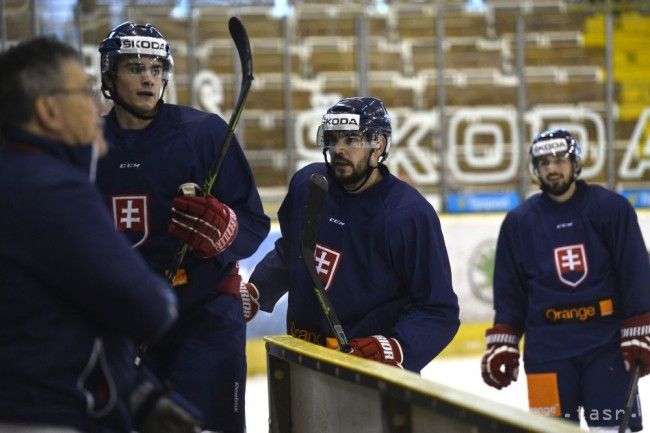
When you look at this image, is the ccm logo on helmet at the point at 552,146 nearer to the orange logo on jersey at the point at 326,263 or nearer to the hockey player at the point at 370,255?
the hockey player at the point at 370,255

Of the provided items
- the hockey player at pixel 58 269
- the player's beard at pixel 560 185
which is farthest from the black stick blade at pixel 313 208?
the player's beard at pixel 560 185

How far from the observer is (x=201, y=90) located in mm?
7398

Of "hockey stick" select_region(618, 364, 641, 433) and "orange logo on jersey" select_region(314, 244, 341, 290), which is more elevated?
"orange logo on jersey" select_region(314, 244, 341, 290)

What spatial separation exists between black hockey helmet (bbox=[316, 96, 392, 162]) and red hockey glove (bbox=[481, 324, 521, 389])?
46.7 inches

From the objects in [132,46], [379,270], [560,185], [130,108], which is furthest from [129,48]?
[560,185]

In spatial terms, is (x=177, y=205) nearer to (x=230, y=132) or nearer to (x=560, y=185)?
(x=230, y=132)

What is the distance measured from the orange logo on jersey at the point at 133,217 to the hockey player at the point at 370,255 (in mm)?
412

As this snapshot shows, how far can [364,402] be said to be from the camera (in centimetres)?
223

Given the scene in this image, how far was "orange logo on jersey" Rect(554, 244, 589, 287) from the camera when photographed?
4.08m

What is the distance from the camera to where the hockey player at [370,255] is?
2.93 metres

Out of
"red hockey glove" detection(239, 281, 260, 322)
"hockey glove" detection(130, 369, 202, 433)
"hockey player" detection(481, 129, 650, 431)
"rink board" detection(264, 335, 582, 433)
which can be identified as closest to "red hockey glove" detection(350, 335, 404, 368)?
"rink board" detection(264, 335, 582, 433)

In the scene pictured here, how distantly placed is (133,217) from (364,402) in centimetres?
86

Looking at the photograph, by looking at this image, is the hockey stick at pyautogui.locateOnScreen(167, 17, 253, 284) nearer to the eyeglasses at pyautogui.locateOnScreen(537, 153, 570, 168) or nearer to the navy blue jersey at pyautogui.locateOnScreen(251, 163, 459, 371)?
the navy blue jersey at pyautogui.locateOnScreen(251, 163, 459, 371)

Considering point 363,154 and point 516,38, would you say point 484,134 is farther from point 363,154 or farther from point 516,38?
point 363,154
